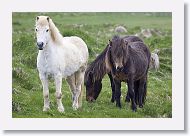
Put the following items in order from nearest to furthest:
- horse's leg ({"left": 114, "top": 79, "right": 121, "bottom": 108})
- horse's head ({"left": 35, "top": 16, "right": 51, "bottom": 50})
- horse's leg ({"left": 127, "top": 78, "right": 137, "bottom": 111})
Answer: horse's head ({"left": 35, "top": 16, "right": 51, "bottom": 50}) → horse's leg ({"left": 127, "top": 78, "right": 137, "bottom": 111}) → horse's leg ({"left": 114, "top": 79, "right": 121, "bottom": 108})

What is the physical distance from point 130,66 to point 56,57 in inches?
64.1

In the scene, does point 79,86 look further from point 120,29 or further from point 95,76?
point 120,29

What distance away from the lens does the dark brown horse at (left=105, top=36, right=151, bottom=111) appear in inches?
428

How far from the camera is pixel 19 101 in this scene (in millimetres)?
11445

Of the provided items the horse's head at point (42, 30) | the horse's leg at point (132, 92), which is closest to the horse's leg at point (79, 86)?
the horse's leg at point (132, 92)

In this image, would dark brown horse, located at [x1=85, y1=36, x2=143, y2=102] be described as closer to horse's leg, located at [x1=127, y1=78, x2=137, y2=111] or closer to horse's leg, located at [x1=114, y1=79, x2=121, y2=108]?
horse's leg, located at [x1=114, y1=79, x2=121, y2=108]

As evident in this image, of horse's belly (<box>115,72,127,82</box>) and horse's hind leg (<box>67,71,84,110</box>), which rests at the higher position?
horse's belly (<box>115,72,127,82</box>)

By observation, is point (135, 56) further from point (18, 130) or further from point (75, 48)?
point (18, 130)

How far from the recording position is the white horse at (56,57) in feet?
34.1

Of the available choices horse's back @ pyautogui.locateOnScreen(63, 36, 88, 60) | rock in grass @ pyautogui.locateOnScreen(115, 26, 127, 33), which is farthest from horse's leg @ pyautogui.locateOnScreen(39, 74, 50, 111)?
rock in grass @ pyautogui.locateOnScreen(115, 26, 127, 33)

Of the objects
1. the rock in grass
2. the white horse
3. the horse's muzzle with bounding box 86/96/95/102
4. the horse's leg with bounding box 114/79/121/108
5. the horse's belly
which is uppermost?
the rock in grass

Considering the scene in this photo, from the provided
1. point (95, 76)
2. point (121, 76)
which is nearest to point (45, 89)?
point (121, 76)
